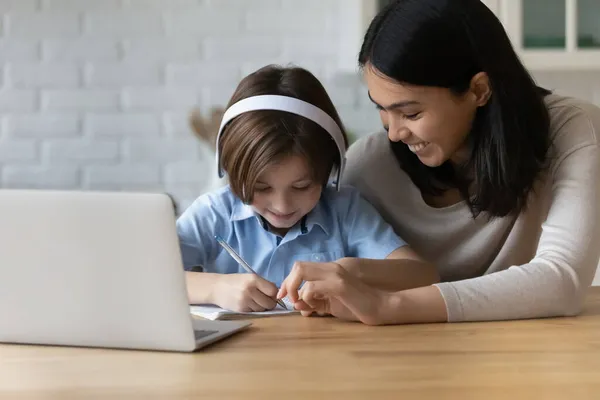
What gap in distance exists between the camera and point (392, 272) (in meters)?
1.32

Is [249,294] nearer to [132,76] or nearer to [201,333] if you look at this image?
[201,333]

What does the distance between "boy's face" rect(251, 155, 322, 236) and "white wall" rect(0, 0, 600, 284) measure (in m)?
1.34

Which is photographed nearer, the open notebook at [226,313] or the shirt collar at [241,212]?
the open notebook at [226,313]

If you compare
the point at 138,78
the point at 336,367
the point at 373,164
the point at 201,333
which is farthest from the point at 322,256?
the point at 138,78

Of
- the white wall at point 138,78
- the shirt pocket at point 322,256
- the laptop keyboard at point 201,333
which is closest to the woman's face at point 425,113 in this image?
the shirt pocket at point 322,256

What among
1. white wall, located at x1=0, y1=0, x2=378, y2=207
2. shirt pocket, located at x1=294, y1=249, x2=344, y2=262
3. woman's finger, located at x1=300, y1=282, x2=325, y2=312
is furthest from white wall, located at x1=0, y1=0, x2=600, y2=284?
woman's finger, located at x1=300, y1=282, x2=325, y2=312

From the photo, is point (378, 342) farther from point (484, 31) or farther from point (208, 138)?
point (208, 138)

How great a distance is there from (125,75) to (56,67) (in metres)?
0.23

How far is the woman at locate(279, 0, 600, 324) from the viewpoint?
44.4 inches

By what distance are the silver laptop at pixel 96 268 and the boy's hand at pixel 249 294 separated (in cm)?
27

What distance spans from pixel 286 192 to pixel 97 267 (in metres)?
0.57

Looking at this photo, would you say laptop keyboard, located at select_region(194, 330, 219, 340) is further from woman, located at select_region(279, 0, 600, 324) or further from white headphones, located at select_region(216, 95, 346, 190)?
white headphones, located at select_region(216, 95, 346, 190)

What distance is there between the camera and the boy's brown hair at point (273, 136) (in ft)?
4.58

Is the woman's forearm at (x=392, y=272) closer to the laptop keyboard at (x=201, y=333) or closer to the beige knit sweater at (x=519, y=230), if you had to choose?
the beige knit sweater at (x=519, y=230)
